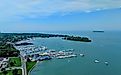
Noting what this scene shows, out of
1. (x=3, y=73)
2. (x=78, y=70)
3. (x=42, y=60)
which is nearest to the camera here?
(x=3, y=73)

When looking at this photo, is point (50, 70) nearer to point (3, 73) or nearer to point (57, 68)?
point (57, 68)

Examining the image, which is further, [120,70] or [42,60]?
[42,60]

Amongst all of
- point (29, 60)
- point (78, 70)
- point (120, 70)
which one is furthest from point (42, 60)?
point (120, 70)

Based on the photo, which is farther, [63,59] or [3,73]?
[63,59]

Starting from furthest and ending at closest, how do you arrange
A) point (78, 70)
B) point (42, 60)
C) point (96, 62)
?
point (42, 60)
point (96, 62)
point (78, 70)

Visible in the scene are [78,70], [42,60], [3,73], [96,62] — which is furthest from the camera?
[42,60]

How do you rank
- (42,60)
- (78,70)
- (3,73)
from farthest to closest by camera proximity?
(42,60)
(78,70)
(3,73)

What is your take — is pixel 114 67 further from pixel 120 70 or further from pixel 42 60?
pixel 42 60

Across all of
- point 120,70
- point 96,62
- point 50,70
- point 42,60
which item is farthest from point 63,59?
point 120,70

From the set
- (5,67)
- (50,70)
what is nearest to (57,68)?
(50,70)
